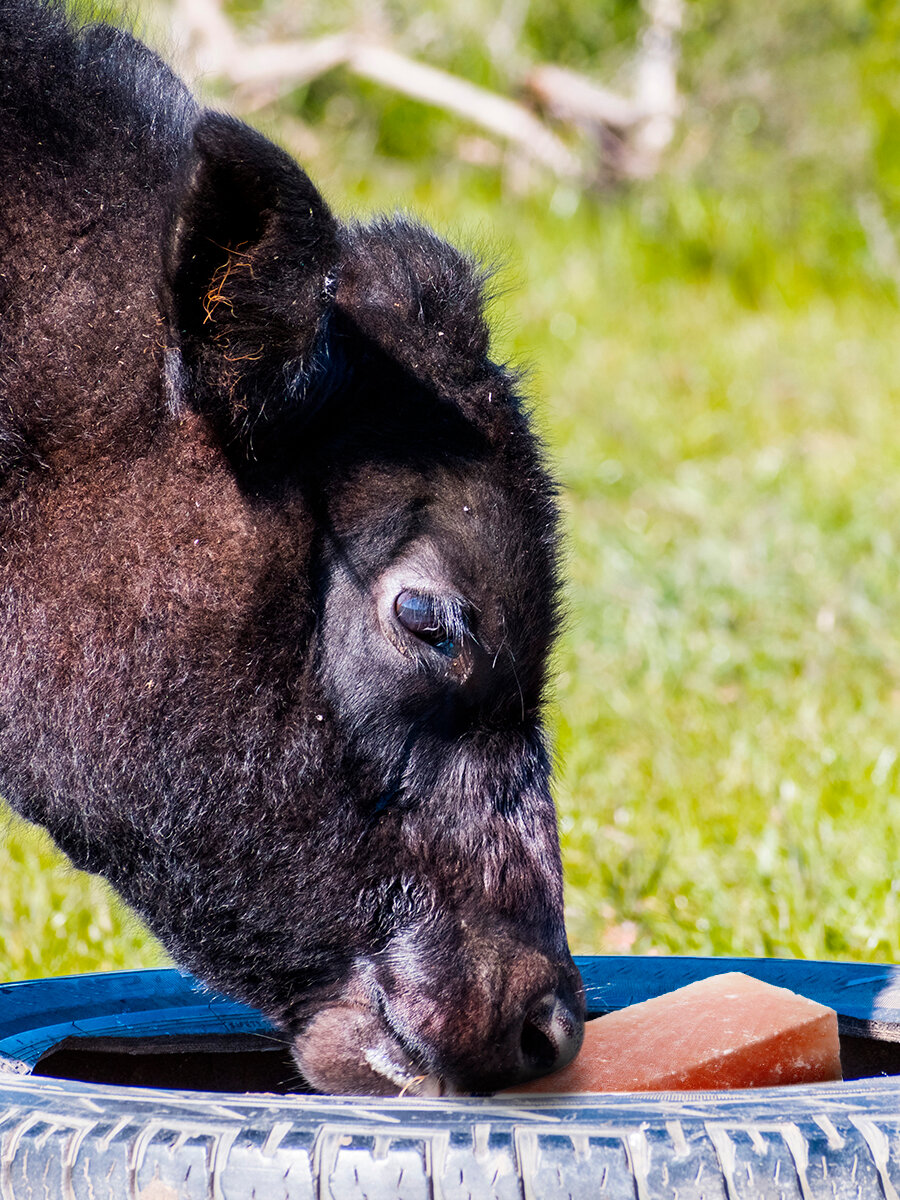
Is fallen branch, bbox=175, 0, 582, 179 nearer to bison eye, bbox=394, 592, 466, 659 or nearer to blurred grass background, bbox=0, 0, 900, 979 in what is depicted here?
blurred grass background, bbox=0, 0, 900, 979

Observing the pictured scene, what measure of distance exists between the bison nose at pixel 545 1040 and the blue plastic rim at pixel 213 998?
64 centimetres

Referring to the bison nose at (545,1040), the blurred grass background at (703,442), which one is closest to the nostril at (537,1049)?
the bison nose at (545,1040)

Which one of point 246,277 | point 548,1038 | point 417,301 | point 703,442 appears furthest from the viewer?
point 703,442

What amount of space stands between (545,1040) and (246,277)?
133cm

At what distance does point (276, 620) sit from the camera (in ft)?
8.53

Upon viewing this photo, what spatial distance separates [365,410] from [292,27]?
1032 centimetres

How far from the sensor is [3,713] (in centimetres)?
265

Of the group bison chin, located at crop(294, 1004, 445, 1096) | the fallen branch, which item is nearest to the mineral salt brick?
bison chin, located at crop(294, 1004, 445, 1096)

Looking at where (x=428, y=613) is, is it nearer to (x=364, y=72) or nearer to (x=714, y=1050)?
(x=714, y=1050)

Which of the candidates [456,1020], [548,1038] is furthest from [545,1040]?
[456,1020]

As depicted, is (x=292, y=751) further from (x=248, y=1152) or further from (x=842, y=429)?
(x=842, y=429)

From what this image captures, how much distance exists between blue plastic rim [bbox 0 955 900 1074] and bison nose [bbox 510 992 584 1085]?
0.64 m

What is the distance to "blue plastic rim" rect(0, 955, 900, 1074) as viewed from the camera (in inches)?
121

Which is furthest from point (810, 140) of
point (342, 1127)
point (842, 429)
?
point (342, 1127)
